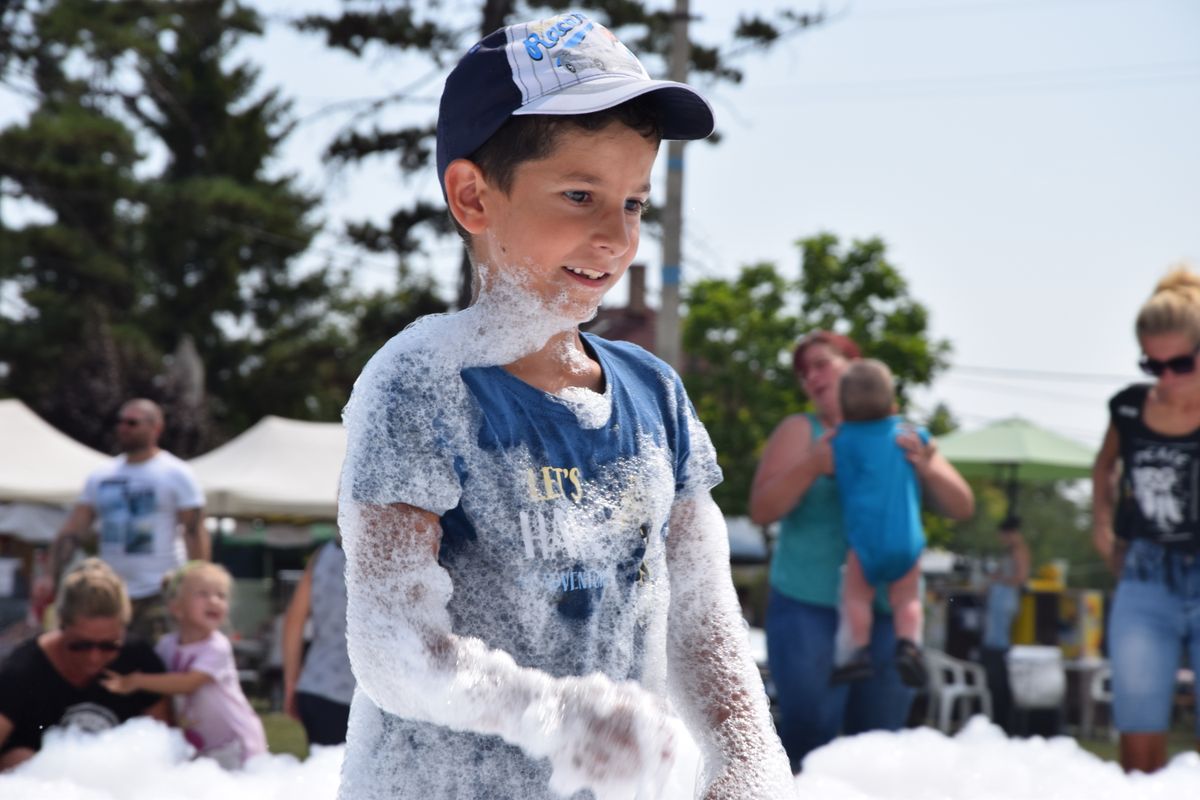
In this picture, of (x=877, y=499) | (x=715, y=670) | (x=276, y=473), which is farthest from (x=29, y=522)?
(x=715, y=670)

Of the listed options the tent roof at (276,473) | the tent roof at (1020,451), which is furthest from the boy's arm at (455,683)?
the tent roof at (276,473)

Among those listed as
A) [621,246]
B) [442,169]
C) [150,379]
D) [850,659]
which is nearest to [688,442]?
[621,246]

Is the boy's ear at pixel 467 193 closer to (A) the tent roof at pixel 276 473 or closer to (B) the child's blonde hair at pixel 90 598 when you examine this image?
(B) the child's blonde hair at pixel 90 598

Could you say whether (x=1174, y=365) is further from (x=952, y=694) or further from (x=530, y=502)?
(x=952, y=694)

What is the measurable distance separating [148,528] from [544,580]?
6067mm

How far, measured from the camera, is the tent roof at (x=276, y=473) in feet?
46.4

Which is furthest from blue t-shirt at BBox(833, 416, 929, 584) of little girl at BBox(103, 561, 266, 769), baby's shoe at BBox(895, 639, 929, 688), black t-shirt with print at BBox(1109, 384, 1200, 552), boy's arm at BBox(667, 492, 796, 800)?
boy's arm at BBox(667, 492, 796, 800)

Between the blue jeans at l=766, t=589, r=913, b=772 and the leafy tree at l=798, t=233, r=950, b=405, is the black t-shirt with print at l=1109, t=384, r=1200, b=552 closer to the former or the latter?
the blue jeans at l=766, t=589, r=913, b=772

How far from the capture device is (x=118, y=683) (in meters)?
5.28

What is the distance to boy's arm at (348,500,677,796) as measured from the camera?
4.13ft

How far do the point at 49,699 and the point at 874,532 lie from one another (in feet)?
9.52

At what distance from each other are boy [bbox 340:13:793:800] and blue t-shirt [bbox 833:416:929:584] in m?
2.98

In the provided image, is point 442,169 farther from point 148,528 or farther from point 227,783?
point 148,528

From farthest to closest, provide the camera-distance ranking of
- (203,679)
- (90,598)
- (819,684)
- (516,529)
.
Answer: (203,679) < (90,598) < (819,684) < (516,529)
